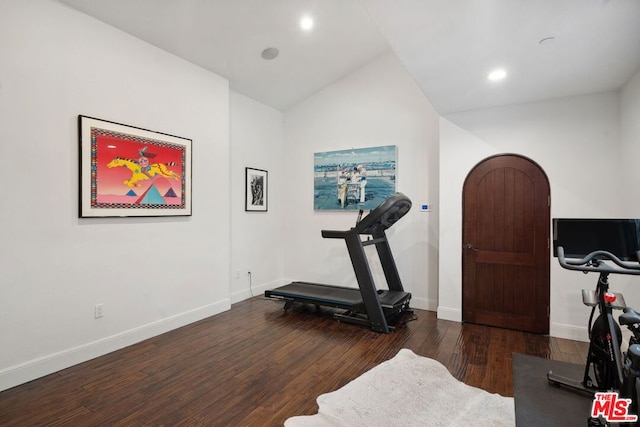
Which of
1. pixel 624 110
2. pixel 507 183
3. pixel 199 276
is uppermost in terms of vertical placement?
pixel 624 110

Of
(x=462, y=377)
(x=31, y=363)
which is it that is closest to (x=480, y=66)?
(x=462, y=377)

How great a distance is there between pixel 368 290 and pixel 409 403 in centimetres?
155

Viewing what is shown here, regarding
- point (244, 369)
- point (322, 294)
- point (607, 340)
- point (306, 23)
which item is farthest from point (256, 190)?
point (607, 340)

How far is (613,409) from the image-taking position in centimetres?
178

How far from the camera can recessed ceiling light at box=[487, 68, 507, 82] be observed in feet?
9.77

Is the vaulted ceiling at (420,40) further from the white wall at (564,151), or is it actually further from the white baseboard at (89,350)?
the white baseboard at (89,350)

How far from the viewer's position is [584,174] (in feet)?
11.5

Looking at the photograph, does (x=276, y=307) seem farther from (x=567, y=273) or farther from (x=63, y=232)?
(x=567, y=273)

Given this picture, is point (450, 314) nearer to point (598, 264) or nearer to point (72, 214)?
point (598, 264)

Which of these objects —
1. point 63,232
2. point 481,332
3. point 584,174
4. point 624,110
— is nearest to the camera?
point 63,232

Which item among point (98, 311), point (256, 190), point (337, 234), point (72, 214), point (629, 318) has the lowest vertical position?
point (98, 311)

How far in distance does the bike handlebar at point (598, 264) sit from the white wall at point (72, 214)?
3.81m

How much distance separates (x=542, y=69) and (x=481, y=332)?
112 inches

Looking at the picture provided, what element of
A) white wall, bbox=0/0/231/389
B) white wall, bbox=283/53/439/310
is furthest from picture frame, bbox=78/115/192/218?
white wall, bbox=283/53/439/310
